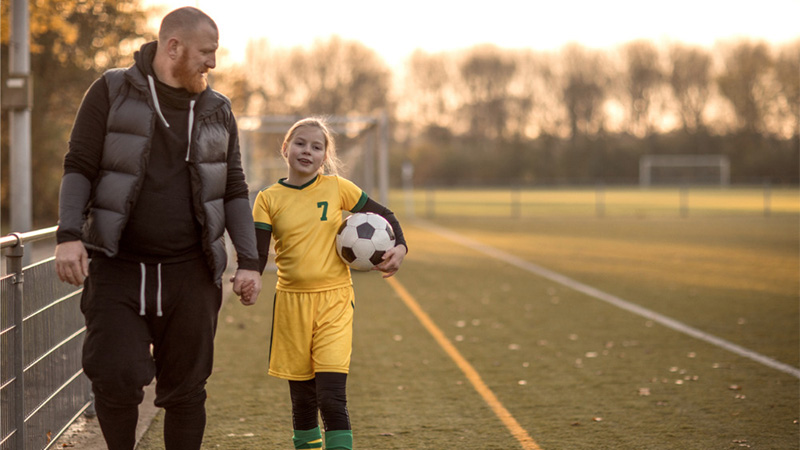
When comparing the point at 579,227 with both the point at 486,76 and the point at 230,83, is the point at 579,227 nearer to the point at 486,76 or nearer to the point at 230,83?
the point at 230,83

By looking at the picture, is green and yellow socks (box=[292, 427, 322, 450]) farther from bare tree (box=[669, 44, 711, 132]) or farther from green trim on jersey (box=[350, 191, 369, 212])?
bare tree (box=[669, 44, 711, 132])

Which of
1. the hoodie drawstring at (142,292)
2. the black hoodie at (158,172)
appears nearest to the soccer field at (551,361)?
the hoodie drawstring at (142,292)

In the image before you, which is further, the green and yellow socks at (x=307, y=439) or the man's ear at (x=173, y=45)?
the green and yellow socks at (x=307, y=439)

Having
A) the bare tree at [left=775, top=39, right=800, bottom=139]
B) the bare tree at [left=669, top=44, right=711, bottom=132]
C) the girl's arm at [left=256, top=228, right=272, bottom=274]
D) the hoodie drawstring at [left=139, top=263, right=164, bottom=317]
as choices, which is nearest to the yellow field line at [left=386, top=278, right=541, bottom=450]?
the girl's arm at [left=256, top=228, right=272, bottom=274]

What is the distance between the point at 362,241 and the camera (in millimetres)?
4141

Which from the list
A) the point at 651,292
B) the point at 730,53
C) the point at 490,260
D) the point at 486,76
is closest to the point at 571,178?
the point at 486,76

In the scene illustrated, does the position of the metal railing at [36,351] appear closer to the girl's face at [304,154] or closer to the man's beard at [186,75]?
the man's beard at [186,75]

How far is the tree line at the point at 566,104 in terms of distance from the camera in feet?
190

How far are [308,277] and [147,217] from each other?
1.00 m

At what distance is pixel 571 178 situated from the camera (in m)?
64.6

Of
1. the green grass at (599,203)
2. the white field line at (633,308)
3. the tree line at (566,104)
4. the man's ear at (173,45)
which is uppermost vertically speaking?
the tree line at (566,104)

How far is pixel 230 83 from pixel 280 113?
964 inches

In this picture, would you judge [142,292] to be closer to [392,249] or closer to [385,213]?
[392,249]

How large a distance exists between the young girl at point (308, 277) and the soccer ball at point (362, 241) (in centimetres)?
6
